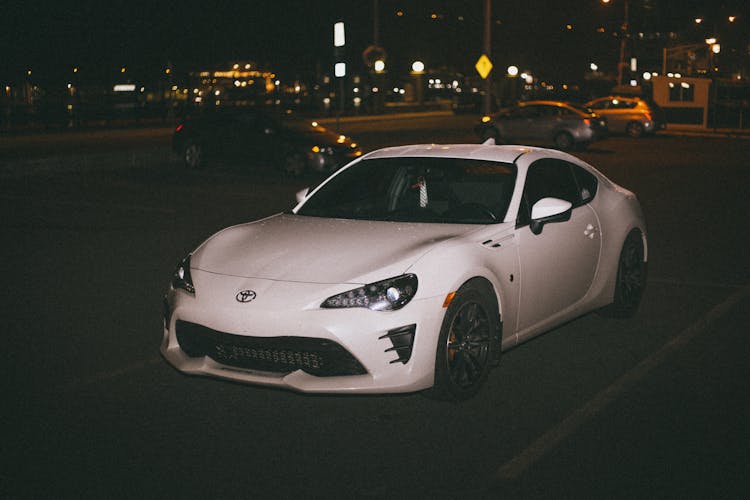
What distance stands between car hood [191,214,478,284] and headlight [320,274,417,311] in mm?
60

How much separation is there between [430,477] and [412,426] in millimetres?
782

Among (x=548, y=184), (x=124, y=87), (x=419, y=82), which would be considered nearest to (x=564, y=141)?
(x=548, y=184)

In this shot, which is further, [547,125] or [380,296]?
[547,125]

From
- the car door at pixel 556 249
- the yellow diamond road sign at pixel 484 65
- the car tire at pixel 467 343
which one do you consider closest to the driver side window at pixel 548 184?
the car door at pixel 556 249

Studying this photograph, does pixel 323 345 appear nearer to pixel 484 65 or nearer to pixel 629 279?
pixel 629 279

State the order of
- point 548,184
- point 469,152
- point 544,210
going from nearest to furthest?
point 544,210, point 469,152, point 548,184

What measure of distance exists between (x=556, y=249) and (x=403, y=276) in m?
1.60

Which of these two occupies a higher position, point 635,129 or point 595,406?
point 595,406

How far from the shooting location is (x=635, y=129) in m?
37.7

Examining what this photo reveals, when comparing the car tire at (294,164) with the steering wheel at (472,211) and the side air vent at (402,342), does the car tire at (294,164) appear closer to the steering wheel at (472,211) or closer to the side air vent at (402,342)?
the steering wheel at (472,211)

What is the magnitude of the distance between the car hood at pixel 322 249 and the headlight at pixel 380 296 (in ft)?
0.20

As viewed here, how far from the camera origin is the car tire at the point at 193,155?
78.1ft

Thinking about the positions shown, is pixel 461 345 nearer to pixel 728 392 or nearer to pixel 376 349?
pixel 376 349

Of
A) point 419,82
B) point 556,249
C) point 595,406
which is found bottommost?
point 419,82
